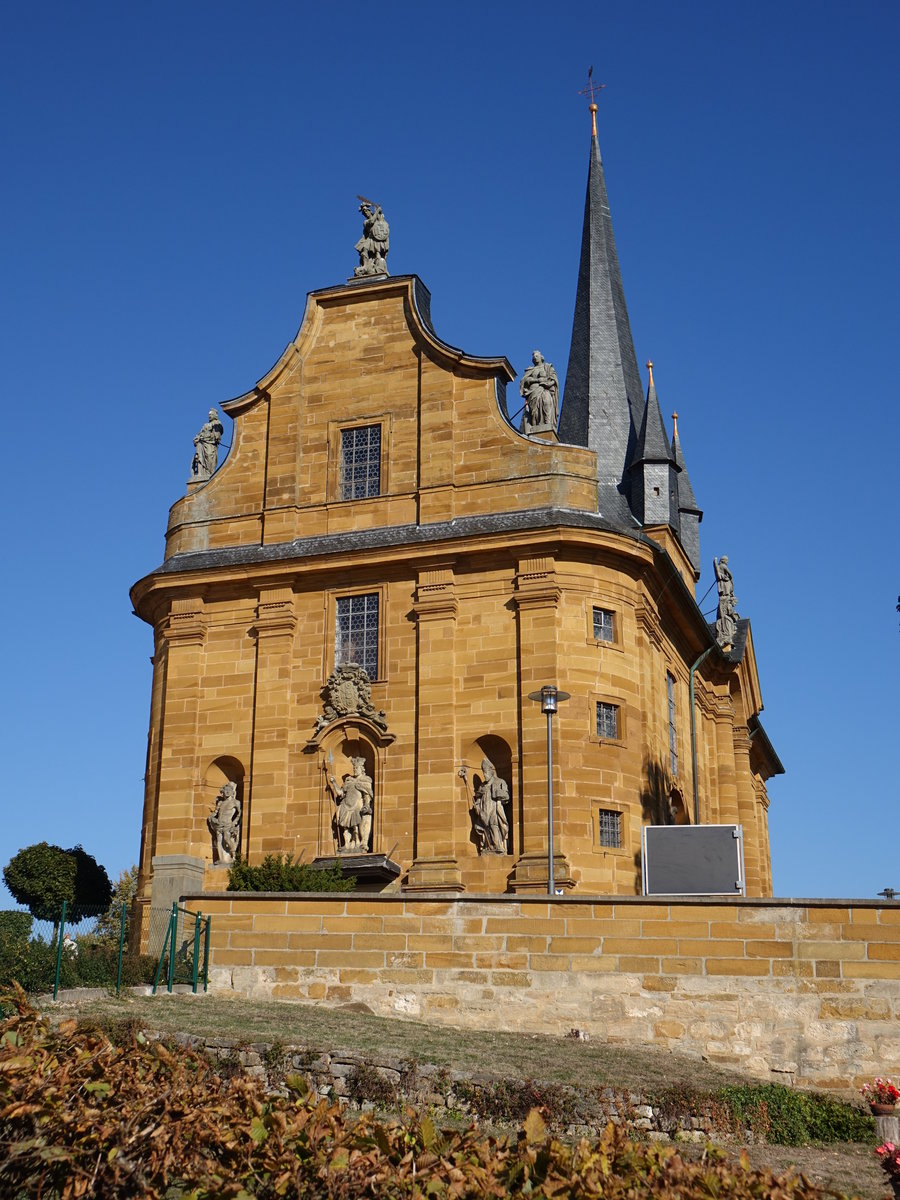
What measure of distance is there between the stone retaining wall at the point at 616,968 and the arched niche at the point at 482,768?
8.80 metres

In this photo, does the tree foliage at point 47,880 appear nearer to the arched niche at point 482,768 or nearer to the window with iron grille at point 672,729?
the arched niche at point 482,768

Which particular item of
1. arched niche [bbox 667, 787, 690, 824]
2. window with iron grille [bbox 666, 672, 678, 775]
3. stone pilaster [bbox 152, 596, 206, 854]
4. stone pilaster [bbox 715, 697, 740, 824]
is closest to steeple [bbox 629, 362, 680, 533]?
window with iron grille [bbox 666, 672, 678, 775]

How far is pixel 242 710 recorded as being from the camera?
32.6 metres

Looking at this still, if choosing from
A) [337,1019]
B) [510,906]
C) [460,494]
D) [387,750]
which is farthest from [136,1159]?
[460,494]

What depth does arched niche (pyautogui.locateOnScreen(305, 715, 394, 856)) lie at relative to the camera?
30594 millimetres

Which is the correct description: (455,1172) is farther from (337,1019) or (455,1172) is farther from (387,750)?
(387,750)

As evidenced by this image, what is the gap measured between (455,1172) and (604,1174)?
82 cm

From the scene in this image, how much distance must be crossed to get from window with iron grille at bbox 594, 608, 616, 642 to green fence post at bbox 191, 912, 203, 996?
12.4 metres

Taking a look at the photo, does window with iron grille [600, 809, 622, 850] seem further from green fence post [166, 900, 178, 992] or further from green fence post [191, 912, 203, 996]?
green fence post [166, 900, 178, 992]

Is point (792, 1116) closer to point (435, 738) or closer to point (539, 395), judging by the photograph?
point (435, 738)

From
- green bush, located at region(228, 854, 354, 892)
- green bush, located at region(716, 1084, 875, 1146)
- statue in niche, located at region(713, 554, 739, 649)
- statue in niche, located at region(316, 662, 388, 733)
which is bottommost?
green bush, located at region(716, 1084, 875, 1146)

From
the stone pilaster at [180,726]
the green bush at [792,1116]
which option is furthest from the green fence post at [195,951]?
the stone pilaster at [180,726]

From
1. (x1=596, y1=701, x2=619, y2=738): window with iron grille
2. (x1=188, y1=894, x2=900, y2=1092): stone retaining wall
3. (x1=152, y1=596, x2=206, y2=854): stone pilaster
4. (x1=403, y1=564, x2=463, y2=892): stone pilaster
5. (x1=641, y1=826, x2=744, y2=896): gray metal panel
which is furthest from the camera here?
(x1=152, y1=596, x2=206, y2=854): stone pilaster

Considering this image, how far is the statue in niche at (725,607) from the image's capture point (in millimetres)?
43400
